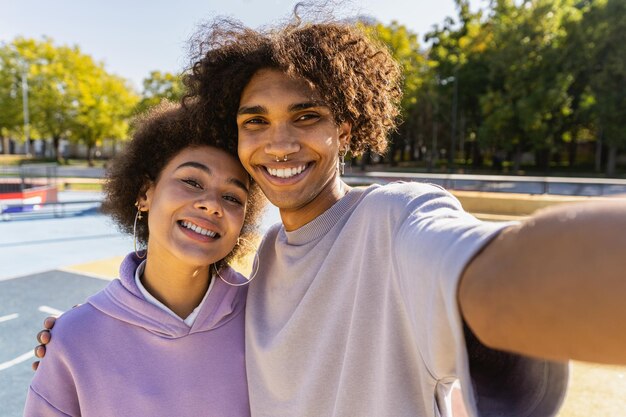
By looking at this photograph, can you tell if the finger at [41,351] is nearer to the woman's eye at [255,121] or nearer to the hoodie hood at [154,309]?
the hoodie hood at [154,309]

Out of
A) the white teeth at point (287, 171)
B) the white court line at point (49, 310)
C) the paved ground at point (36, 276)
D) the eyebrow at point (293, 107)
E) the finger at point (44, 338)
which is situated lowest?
the paved ground at point (36, 276)

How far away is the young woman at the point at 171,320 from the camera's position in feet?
5.23

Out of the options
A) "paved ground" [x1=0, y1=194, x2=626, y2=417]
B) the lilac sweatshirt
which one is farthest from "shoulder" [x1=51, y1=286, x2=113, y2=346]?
"paved ground" [x1=0, y1=194, x2=626, y2=417]

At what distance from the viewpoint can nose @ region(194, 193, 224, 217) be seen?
1.80 meters

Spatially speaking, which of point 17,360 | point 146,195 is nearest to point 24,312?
point 17,360

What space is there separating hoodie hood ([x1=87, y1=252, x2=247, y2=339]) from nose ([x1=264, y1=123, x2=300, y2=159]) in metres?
0.68

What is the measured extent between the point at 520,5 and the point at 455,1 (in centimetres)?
589

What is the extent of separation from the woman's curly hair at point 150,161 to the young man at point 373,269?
116 millimetres

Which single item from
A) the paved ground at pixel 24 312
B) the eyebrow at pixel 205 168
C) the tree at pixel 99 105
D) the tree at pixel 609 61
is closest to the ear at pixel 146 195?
the eyebrow at pixel 205 168

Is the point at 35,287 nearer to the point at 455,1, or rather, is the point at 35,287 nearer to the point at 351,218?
the point at 351,218

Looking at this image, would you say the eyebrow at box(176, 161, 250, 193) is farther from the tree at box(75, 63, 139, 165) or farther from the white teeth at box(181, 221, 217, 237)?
the tree at box(75, 63, 139, 165)

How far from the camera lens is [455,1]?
32844 millimetres

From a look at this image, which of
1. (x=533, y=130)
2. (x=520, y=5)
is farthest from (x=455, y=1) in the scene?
(x=533, y=130)

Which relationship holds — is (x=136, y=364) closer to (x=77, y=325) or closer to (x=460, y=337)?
(x=77, y=325)
